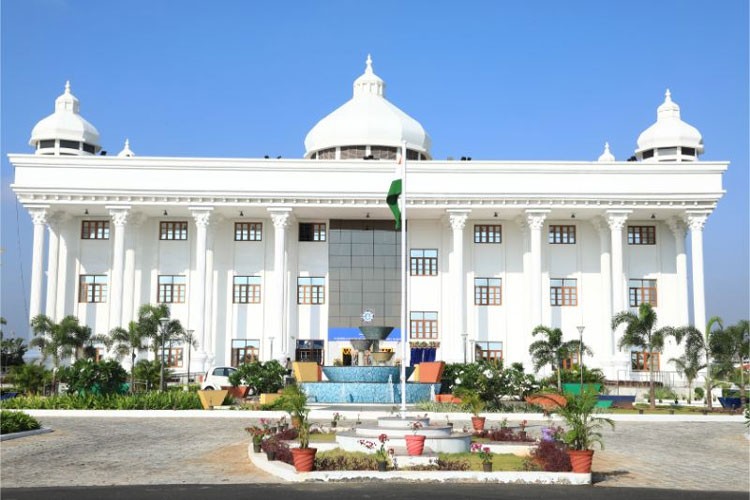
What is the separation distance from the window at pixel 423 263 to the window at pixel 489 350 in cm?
443

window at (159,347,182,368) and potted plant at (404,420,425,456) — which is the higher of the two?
window at (159,347,182,368)

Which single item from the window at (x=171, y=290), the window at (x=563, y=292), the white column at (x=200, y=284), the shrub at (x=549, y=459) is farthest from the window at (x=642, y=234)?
the shrub at (x=549, y=459)

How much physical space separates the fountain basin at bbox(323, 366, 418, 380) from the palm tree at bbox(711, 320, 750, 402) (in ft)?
40.8

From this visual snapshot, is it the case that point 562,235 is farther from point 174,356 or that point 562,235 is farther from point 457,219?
point 174,356

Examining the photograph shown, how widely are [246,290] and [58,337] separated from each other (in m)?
11.4

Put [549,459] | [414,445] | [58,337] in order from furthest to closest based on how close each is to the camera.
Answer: [58,337] → [414,445] → [549,459]

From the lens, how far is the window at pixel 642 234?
45188 millimetres

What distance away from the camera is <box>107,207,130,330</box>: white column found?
41312 millimetres

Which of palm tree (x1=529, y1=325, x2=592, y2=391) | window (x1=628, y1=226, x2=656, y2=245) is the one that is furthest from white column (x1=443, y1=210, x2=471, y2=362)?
window (x1=628, y1=226, x2=656, y2=245)

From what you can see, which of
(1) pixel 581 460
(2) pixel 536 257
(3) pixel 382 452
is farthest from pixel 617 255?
(3) pixel 382 452

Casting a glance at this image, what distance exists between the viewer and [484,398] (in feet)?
87.1

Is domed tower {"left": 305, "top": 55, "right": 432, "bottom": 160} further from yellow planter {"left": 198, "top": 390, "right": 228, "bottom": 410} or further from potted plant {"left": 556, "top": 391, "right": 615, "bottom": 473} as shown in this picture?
potted plant {"left": 556, "top": 391, "right": 615, "bottom": 473}

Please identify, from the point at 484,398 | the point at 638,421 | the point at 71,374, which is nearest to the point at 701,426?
the point at 638,421

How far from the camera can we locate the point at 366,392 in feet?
96.8
